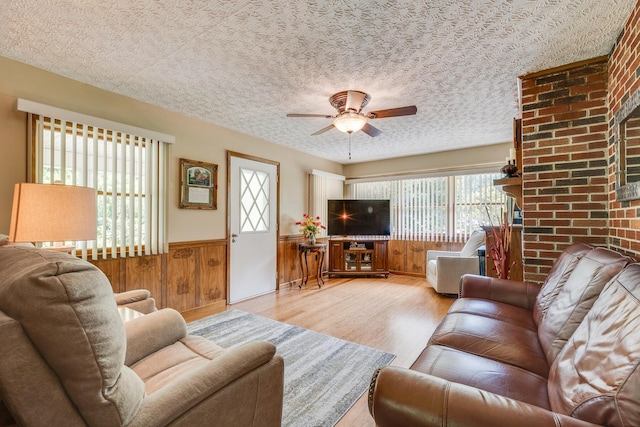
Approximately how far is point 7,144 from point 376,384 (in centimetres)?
304

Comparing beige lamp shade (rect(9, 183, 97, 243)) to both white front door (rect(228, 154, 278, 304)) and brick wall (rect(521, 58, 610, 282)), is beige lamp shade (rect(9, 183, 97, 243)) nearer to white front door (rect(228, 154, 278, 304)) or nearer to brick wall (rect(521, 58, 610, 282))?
white front door (rect(228, 154, 278, 304))

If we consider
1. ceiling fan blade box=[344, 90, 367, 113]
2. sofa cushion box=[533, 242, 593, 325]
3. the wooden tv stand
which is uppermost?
ceiling fan blade box=[344, 90, 367, 113]

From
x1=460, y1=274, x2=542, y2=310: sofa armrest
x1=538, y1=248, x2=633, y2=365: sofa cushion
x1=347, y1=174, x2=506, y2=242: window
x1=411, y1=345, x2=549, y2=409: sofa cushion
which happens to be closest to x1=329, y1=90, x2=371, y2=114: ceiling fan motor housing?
x1=460, y1=274, x2=542, y2=310: sofa armrest

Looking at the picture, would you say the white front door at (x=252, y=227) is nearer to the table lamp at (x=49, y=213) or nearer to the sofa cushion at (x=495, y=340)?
the table lamp at (x=49, y=213)

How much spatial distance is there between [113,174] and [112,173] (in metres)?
0.02

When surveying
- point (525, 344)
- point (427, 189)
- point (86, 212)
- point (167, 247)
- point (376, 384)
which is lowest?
point (525, 344)

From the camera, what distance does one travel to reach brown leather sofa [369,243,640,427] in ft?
2.55

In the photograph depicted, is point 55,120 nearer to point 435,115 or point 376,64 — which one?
point 376,64

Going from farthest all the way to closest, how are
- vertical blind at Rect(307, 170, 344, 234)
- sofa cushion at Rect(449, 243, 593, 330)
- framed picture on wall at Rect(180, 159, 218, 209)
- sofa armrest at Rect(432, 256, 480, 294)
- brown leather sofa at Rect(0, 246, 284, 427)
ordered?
vertical blind at Rect(307, 170, 344, 234), sofa armrest at Rect(432, 256, 480, 294), framed picture on wall at Rect(180, 159, 218, 209), sofa cushion at Rect(449, 243, 593, 330), brown leather sofa at Rect(0, 246, 284, 427)

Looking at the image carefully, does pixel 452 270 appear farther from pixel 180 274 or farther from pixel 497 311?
pixel 180 274

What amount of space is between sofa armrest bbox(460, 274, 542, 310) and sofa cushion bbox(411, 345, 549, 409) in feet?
3.30

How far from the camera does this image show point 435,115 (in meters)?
3.30

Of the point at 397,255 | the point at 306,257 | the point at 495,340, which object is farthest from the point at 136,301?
the point at 397,255

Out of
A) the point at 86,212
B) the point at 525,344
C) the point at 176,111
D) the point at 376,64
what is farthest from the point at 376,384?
the point at 176,111
